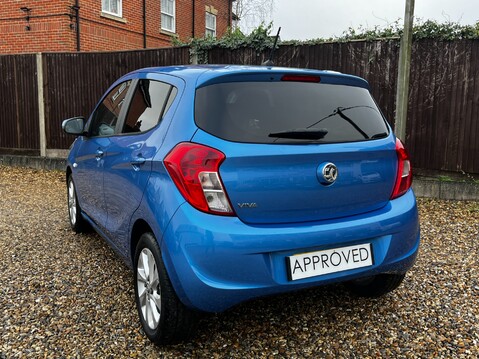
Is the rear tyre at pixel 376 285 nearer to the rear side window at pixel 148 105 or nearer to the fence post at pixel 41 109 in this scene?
the rear side window at pixel 148 105

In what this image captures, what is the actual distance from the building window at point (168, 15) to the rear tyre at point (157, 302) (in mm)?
15604

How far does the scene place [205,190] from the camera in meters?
2.28

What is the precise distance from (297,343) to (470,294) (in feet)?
5.04

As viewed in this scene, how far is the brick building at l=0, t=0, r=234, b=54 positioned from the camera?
1243cm

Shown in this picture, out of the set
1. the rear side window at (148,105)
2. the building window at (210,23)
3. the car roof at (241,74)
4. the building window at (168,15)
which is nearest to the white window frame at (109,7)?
the building window at (168,15)

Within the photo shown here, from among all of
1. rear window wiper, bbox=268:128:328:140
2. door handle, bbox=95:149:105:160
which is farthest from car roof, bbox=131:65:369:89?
door handle, bbox=95:149:105:160

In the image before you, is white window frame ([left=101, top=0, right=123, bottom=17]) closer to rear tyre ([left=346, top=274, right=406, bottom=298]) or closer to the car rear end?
the car rear end

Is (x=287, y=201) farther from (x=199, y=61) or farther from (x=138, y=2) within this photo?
(x=138, y=2)

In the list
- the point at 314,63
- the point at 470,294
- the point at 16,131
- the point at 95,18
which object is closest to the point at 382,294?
the point at 470,294

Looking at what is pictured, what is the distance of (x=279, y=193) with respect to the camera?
235 cm

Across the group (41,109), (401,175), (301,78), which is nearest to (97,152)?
(301,78)

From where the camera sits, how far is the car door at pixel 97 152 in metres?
3.61

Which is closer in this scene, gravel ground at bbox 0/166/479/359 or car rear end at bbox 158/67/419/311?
car rear end at bbox 158/67/419/311

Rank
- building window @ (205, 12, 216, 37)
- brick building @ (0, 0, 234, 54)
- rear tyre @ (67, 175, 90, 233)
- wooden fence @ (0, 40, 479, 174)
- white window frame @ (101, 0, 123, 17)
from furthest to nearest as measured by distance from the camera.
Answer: building window @ (205, 12, 216, 37) < white window frame @ (101, 0, 123, 17) < brick building @ (0, 0, 234, 54) < wooden fence @ (0, 40, 479, 174) < rear tyre @ (67, 175, 90, 233)
